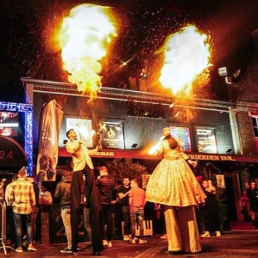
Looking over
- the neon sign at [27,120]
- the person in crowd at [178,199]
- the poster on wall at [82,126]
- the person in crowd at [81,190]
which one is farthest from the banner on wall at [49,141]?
the person in crowd at [178,199]

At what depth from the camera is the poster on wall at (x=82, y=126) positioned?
18.6 metres

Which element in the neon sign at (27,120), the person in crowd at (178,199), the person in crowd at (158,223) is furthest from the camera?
the neon sign at (27,120)

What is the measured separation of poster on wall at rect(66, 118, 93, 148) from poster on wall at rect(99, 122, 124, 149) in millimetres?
619

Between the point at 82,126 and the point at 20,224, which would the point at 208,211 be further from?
the point at 82,126

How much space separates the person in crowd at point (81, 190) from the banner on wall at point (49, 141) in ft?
28.4

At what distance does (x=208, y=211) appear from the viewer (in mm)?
12727

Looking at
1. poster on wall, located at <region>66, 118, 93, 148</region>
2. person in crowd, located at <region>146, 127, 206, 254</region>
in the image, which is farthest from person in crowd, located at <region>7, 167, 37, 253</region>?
poster on wall, located at <region>66, 118, 93, 148</region>

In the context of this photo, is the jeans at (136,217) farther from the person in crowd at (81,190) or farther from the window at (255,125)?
the window at (255,125)

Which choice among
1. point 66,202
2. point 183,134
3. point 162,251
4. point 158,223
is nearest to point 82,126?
point 183,134

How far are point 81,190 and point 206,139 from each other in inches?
624

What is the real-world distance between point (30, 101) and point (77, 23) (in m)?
6.56

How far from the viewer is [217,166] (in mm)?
20250

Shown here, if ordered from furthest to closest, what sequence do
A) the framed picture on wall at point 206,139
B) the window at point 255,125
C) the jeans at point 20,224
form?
the window at point 255,125 → the framed picture on wall at point 206,139 → the jeans at point 20,224

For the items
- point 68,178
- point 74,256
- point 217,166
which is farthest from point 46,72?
point 74,256
